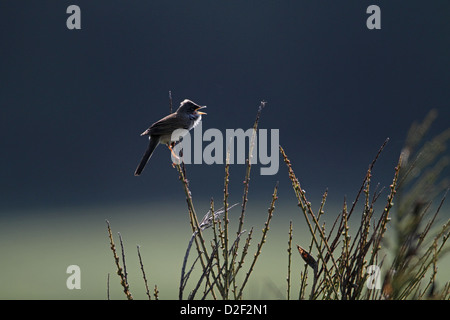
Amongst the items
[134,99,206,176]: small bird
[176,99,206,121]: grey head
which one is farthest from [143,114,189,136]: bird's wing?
[176,99,206,121]: grey head

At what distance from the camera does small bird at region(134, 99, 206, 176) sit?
193cm

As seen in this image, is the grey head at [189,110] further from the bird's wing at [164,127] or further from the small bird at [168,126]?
the bird's wing at [164,127]

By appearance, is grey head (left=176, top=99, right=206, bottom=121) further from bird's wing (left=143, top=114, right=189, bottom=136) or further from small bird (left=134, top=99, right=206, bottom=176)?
bird's wing (left=143, top=114, right=189, bottom=136)

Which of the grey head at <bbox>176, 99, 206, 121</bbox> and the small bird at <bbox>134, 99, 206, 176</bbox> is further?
the grey head at <bbox>176, 99, 206, 121</bbox>

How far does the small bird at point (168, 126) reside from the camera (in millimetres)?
1934

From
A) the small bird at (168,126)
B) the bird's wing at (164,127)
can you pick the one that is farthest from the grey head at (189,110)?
the bird's wing at (164,127)

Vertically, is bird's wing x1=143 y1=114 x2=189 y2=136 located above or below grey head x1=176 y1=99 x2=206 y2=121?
below

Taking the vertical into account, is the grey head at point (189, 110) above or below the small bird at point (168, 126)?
above

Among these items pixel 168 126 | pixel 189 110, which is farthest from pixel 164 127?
pixel 189 110

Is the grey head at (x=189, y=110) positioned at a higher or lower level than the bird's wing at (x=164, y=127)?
higher

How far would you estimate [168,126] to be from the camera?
1.96 meters

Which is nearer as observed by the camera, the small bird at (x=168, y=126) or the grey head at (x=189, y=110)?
the small bird at (x=168, y=126)
